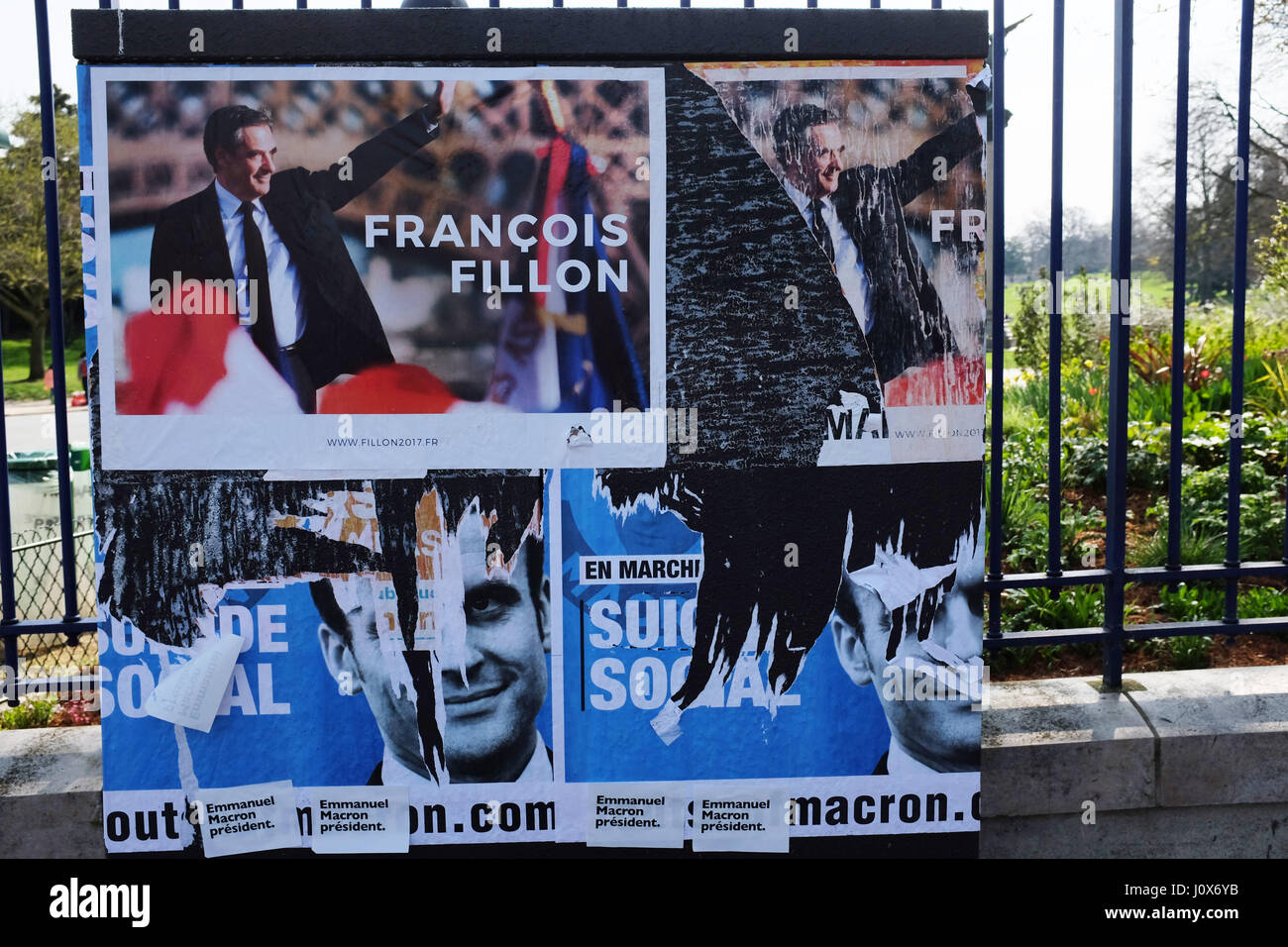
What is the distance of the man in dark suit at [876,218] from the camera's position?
101 inches

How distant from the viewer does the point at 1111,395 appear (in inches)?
128

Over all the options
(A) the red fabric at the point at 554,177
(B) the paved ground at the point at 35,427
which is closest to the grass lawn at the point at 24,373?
(B) the paved ground at the point at 35,427

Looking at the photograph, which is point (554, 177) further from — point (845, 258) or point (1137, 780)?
point (1137, 780)

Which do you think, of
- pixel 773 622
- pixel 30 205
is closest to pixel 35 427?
pixel 30 205

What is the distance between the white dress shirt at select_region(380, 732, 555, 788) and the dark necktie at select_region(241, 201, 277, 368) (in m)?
1.02

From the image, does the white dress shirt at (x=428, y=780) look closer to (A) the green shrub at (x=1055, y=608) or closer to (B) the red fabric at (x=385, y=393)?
(B) the red fabric at (x=385, y=393)

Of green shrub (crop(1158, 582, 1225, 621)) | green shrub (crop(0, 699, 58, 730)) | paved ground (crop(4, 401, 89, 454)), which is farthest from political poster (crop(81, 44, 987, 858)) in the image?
paved ground (crop(4, 401, 89, 454))

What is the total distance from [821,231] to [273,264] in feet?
4.25

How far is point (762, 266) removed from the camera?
2582 millimetres

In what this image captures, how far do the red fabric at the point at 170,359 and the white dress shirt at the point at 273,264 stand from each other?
→ 11cm

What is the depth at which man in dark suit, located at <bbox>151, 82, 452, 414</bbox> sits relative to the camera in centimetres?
248
